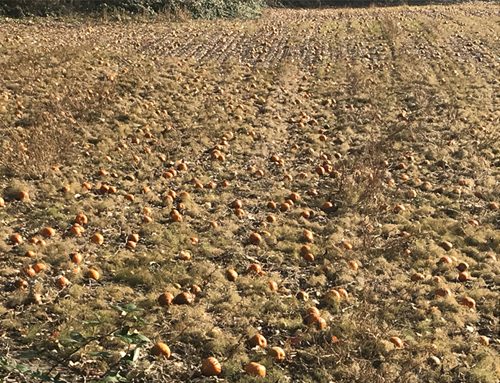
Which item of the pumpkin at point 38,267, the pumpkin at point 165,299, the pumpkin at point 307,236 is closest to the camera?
the pumpkin at point 165,299

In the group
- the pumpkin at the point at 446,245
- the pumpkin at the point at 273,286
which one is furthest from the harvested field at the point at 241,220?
the pumpkin at the point at 446,245

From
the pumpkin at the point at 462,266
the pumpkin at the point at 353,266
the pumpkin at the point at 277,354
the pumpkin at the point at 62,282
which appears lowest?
the pumpkin at the point at 277,354

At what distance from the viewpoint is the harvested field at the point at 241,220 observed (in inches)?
213

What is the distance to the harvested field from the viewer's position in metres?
5.41

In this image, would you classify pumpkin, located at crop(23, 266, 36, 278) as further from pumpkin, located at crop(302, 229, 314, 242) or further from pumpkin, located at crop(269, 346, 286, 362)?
pumpkin, located at crop(302, 229, 314, 242)

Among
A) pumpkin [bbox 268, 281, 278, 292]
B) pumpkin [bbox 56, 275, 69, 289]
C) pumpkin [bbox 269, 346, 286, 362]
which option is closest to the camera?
pumpkin [bbox 269, 346, 286, 362]

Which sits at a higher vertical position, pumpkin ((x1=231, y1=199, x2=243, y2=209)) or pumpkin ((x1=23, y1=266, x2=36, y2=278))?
pumpkin ((x1=231, y1=199, x2=243, y2=209))

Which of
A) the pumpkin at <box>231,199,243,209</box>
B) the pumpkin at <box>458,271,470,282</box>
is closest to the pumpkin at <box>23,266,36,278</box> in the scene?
the pumpkin at <box>231,199,243,209</box>

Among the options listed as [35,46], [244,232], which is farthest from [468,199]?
[35,46]

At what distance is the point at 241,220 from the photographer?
8398 mm

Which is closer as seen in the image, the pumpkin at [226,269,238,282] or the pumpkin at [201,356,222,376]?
the pumpkin at [201,356,222,376]

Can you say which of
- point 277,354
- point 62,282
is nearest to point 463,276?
point 277,354

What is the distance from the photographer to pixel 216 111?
13.2 meters

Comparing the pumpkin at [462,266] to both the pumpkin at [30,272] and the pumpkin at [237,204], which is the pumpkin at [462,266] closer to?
the pumpkin at [237,204]
